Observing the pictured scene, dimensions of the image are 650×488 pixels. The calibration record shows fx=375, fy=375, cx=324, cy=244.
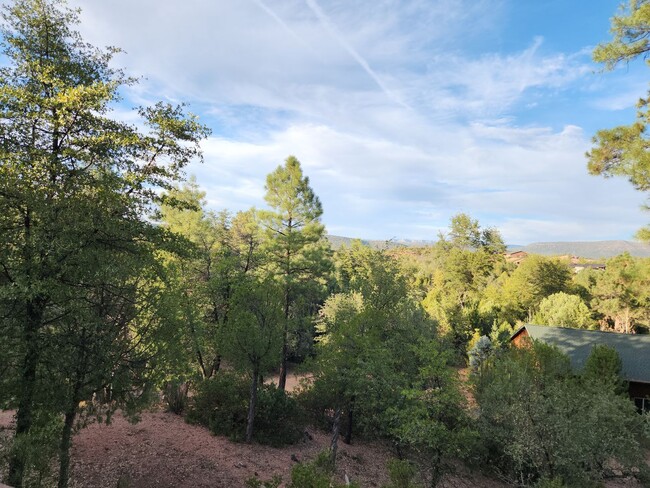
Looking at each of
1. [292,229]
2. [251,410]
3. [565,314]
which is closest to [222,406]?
[251,410]

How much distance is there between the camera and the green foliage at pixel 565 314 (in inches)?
1364

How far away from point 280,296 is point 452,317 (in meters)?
27.8

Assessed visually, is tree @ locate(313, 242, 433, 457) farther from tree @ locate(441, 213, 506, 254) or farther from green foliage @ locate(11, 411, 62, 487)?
tree @ locate(441, 213, 506, 254)

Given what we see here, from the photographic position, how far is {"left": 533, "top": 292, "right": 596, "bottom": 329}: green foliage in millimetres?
34656

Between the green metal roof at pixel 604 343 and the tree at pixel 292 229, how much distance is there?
15.9m

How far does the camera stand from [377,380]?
14.9m

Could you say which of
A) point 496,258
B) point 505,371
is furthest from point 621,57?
point 496,258

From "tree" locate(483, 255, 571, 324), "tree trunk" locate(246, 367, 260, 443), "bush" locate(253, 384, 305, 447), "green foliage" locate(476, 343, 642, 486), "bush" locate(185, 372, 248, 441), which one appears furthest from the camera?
"tree" locate(483, 255, 571, 324)

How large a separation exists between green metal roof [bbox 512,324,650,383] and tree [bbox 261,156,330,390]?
52.2ft

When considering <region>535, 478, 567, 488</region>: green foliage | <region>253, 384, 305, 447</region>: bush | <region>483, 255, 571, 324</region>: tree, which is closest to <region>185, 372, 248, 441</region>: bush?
<region>253, 384, 305, 447</region>: bush

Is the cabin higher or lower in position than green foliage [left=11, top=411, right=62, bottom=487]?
lower

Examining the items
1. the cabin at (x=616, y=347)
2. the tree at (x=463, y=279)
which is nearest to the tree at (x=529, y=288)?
the tree at (x=463, y=279)

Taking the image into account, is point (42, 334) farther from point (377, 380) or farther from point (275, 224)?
point (275, 224)

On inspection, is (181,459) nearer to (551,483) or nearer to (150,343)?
(150,343)
